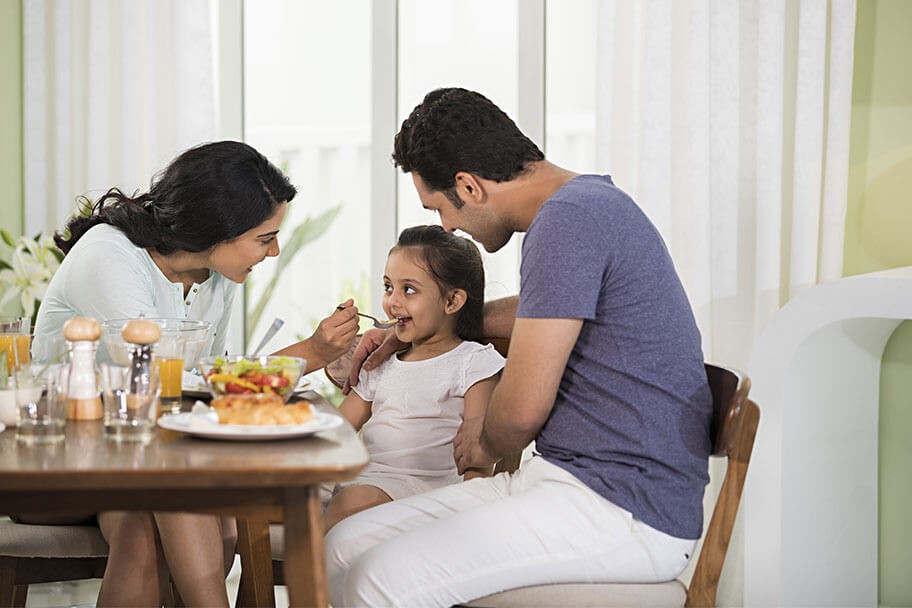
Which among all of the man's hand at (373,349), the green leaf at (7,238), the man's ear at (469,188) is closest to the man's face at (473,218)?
the man's ear at (469,188)

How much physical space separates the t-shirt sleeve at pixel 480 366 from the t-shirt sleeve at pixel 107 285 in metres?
0.64

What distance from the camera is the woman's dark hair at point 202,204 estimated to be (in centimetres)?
212

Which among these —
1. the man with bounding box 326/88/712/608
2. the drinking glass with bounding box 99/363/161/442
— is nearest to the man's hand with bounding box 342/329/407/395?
the man with bounding box 326/88/712/608

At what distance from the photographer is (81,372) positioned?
1.47 meters

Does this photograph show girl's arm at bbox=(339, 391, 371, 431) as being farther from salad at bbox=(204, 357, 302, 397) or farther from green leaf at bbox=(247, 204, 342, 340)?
green leaf at bbox=(247, 204, 342, 340)

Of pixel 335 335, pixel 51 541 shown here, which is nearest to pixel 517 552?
pixel 335 335

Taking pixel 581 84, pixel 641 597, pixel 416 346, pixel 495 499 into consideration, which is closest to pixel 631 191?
pixel 581 84

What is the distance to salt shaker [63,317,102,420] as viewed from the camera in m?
1.46

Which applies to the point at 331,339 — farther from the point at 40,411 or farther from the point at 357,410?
the point at 40,411

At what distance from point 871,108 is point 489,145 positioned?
1.32 metres

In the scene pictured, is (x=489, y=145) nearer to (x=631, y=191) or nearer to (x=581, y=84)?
(x=631, y=191)

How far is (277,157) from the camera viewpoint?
3.51 metres

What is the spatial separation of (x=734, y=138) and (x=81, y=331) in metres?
1.82

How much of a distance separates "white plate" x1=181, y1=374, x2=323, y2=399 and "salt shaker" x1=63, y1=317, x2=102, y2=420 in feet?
0.80
